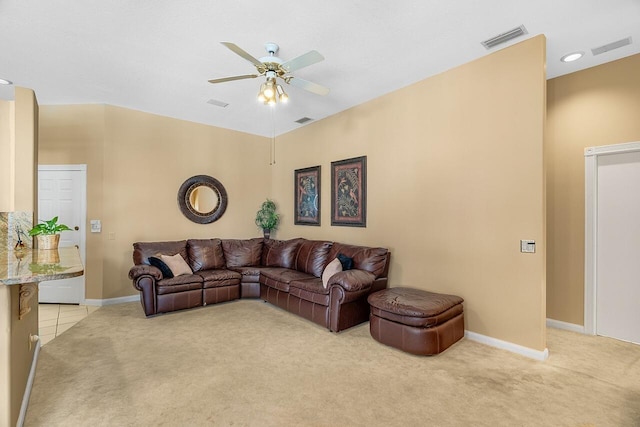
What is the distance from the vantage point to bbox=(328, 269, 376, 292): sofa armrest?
364cm

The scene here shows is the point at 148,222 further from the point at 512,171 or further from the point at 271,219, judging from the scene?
the point at 512,171

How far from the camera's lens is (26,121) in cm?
264

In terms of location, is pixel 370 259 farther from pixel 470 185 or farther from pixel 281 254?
pixel 281 254

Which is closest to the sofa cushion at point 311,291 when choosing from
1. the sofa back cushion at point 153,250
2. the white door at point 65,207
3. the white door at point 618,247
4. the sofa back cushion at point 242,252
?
the sofa back cushion at point 242,252

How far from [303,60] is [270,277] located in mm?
3215

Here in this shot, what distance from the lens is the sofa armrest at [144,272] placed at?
4215 mm

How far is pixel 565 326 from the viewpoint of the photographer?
3.78m

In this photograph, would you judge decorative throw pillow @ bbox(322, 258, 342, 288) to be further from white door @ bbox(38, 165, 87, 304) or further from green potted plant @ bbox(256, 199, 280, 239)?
white door @ bbox(38, 165, 87, 304)

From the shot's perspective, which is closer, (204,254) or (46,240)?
(46,240)

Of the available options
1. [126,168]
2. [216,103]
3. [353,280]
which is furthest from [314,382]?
[126,168]

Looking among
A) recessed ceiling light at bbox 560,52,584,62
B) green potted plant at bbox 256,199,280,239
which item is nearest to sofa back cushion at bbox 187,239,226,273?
green potted plant at bbox 256,199,280,239

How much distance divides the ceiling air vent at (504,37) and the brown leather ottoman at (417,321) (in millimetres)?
2742

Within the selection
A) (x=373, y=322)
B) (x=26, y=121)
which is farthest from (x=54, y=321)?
(x=373, y=322)

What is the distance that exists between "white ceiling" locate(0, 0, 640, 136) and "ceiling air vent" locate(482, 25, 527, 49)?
6cm
